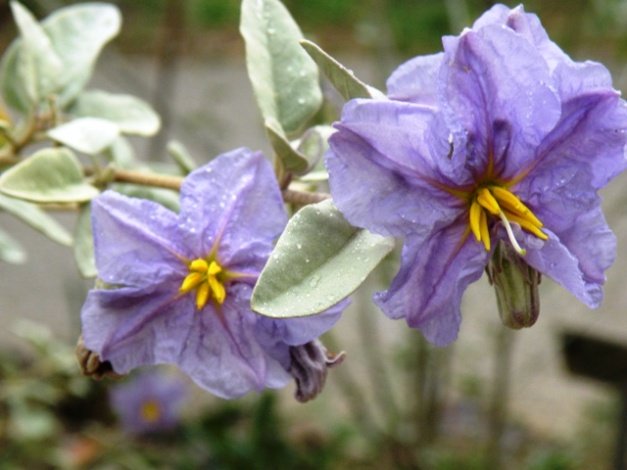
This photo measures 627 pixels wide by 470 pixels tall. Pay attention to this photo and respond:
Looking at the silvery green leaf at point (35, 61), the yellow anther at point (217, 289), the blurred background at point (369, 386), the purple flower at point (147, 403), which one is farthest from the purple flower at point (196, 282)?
the purple flower at point (147, 403)

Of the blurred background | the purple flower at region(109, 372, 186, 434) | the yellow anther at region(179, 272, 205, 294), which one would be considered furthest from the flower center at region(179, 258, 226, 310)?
the purple flower at region(109, 372, 186, 434)

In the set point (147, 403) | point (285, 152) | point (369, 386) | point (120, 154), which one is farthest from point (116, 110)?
point (369, 386)

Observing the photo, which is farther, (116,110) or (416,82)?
(116,110)

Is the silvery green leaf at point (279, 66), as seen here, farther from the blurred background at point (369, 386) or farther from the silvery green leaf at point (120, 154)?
the blurred background at point (369, 386)

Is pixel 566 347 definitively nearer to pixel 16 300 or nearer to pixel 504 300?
pixel 504 300

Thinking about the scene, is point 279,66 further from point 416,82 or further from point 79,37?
point 79,37

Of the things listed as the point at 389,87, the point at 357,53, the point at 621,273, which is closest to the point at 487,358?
the point at 621,273

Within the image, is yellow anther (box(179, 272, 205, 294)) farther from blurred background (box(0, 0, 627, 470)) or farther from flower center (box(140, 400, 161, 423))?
flower center (box(140, 400, 161, 423))
